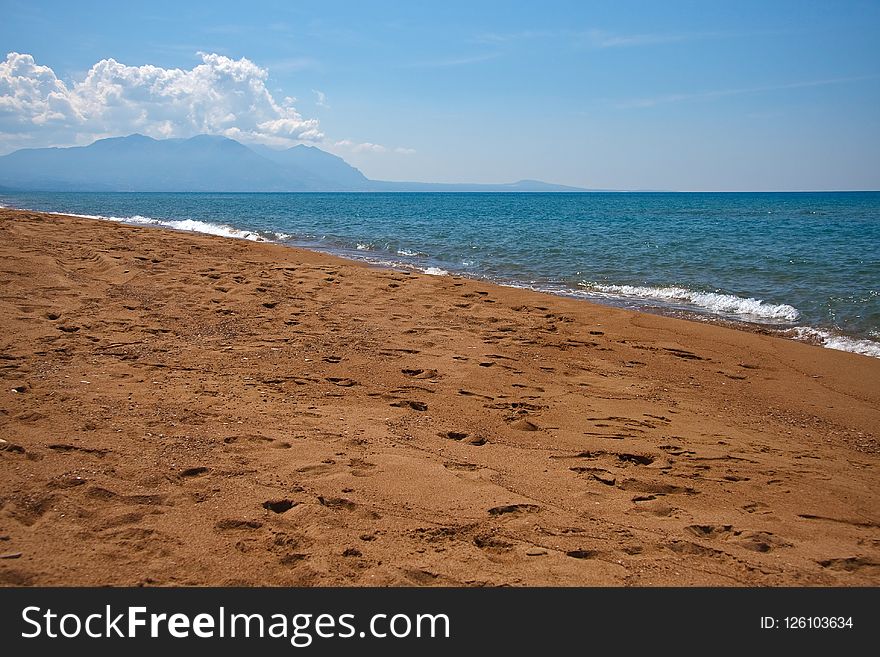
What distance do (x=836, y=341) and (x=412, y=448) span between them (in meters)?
6.96

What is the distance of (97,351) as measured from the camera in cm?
547

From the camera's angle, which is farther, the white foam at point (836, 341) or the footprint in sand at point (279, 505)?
the white foam at point (836, 341)

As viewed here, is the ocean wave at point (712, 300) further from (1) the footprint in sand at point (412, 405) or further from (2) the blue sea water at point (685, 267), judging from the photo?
(1) the footprint in sand at point (412, 405)

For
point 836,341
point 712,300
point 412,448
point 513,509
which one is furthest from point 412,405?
point 712,300

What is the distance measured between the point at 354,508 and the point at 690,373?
A: 421 centimetres

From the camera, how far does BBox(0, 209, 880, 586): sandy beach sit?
277 centimetres

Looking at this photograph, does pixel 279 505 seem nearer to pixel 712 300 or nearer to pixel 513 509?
pixel 513 509

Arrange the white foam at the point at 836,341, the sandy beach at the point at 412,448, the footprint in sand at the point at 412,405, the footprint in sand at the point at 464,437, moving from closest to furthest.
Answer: the sandy beach at the point at 412,448
the footprint in sand at the point at 464,437
the footprint in sand at the point at 412,405
the white foam at the point at 836,341

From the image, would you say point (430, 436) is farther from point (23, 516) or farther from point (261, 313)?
point (261, 313)

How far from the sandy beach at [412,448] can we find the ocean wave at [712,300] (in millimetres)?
2673

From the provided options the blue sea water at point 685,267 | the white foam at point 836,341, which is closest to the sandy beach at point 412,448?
the white foam at point 836,341

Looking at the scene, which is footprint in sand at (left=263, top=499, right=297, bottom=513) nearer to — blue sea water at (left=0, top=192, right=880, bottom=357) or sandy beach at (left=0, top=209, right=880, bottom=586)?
sandy beach at (left=0, top=209, right=880, bottom=586)

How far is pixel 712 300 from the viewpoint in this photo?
1084cm

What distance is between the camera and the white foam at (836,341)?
25.0 feet
